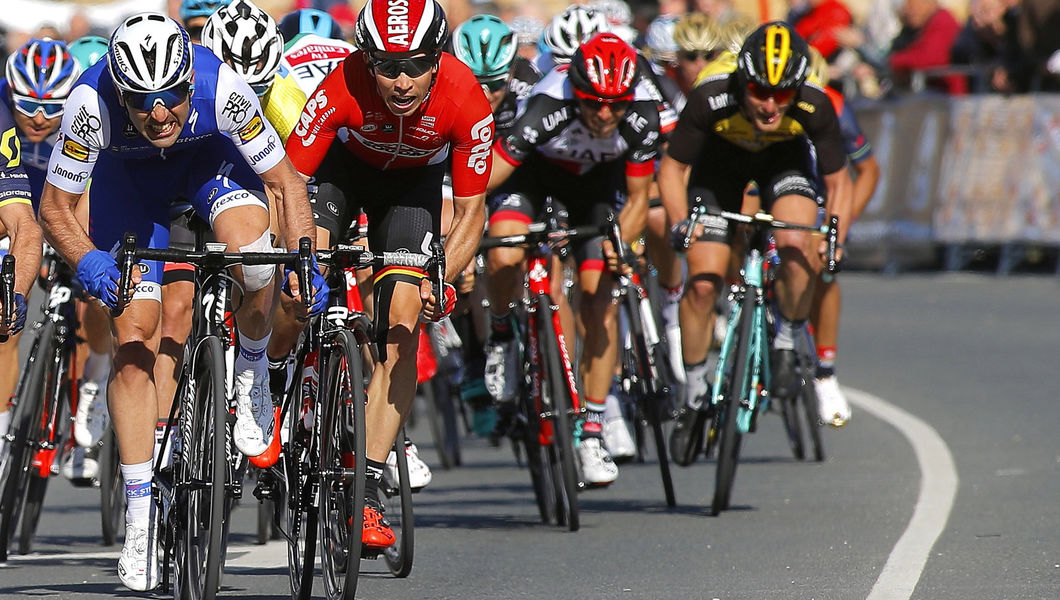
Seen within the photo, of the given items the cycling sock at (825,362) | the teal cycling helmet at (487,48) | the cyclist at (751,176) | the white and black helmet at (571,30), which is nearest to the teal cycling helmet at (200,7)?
the teal cycling helmet at (487,48)

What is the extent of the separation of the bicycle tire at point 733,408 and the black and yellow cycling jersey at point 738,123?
2.96ft

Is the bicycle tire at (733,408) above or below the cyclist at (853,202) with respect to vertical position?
below

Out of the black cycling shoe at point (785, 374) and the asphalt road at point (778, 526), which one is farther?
the black cycling shoe at point (785, 374)

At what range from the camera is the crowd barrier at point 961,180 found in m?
19.1

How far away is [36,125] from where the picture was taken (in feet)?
31.2

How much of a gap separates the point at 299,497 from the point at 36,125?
10.7ft

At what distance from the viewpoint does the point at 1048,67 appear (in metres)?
19.0

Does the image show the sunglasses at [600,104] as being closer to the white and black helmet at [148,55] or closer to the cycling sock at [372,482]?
the cycling sock at [372,482]

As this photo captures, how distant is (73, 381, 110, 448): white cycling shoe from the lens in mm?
9180

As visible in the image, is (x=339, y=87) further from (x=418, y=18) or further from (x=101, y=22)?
(x=101, y=22)

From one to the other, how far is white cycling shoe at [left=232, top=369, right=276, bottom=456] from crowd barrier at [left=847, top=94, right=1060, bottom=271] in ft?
41.7

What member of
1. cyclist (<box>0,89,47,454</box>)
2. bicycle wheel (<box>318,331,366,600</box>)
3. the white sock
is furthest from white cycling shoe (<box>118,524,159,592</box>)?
the white sock

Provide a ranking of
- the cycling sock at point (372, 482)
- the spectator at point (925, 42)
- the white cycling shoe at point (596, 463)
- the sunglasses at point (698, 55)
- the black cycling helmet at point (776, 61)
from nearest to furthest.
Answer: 1. the cycling sock at point (372, 482)
2. the white cycling shoe at point (596, 463)
3. the black cycling helmet at point (776, 61)
4. the sunglasses at point (698, 55)
5. the spectator at point (925, 42)

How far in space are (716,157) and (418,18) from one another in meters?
3.27
